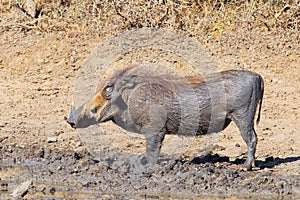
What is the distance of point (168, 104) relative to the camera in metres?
8.29

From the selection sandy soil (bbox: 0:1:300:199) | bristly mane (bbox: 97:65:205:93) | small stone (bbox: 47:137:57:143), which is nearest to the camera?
sandy soil (bbox: 0:1:300:199)

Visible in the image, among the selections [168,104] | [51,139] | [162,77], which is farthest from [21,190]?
[51,139]

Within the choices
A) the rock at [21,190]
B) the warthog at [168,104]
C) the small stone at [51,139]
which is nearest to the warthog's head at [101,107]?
the warthog at [168,104]

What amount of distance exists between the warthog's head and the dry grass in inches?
182

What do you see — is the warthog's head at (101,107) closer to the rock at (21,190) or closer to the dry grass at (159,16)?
the rock at (21,190)

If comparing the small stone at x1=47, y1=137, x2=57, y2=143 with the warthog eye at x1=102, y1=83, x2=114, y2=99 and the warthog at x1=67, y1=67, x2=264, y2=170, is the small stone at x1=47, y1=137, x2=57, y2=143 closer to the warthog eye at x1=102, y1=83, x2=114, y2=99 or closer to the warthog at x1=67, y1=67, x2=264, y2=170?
the warthog at x1=67, y1=67, x2=264, y2=170

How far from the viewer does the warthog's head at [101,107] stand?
8.26 m

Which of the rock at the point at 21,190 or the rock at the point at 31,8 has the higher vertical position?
the rock at the point at 21,190

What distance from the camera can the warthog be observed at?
27.1 ft

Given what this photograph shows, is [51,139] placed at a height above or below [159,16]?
below

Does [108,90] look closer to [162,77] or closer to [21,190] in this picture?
[162,77]

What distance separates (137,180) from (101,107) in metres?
0.79

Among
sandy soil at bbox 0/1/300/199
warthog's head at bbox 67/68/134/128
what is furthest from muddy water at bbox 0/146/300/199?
warthog's head at bbox 67/68/134/128

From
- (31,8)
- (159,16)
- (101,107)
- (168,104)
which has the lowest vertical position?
(31,8)
